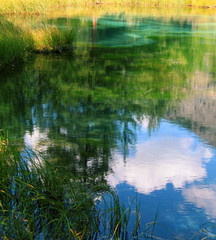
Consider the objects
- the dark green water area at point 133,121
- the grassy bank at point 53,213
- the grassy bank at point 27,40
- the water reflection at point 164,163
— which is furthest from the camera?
the grassy bank at point 27,40

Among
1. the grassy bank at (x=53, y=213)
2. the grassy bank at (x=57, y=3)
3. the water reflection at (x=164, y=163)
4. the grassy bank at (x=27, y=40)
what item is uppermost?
the grassy bank at (x=57, y=3)

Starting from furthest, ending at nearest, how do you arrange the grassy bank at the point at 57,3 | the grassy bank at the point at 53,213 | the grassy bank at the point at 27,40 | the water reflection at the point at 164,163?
the grassy bank at the point at 57,3 < the grassy bank at the point at 27,40 < the water reflection at the point at 164,163 < the grassy bank at the point at 53,213

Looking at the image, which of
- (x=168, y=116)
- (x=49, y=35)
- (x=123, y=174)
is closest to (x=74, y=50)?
(x=49, y=35)

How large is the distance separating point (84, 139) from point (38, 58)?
16.0 feet

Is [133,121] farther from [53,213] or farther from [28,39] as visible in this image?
[28,39]

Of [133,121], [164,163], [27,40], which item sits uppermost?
[27,40]

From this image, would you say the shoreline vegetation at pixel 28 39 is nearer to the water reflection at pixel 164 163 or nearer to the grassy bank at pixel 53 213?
the water reflection at pixel 164 163

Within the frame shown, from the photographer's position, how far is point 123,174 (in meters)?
3.30

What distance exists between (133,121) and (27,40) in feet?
15.0

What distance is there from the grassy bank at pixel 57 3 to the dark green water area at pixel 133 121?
22.0 ft

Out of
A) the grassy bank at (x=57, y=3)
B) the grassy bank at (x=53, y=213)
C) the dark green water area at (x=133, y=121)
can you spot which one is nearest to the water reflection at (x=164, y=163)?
the dark green water area at (x=133, y=121)

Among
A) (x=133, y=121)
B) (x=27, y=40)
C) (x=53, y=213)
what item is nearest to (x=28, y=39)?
(x=27, y=40)

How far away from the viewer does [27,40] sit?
8.41m

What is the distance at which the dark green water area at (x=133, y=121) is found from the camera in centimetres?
298
